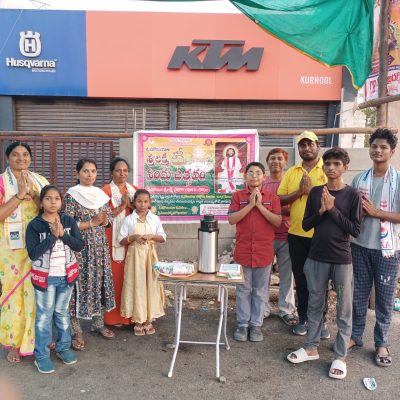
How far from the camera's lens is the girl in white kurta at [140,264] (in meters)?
3.66

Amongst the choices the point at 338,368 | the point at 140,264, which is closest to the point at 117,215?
the point at 140,264

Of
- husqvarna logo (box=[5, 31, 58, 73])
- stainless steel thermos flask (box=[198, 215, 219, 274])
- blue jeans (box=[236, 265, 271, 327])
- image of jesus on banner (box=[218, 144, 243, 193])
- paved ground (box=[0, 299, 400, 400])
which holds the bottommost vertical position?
paved ground (box=[0, 299, 400, 400])

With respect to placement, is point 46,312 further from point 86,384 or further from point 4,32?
point 4,32

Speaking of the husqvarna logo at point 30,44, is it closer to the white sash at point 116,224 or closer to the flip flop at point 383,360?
the white sash at point 116,224

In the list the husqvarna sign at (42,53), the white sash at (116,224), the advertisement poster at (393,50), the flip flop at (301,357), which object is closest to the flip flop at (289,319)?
the flip flop at (301,357)

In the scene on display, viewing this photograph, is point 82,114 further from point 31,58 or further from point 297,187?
point 297,187

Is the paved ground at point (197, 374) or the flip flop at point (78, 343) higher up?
the flip flop at point (78, 343)

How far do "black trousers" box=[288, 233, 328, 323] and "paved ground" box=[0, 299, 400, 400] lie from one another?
1.04 feet

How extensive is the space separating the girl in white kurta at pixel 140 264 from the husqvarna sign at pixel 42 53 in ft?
19.6

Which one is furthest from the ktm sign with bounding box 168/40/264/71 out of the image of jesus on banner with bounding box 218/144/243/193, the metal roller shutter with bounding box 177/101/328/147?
the image of jesus on banner with bounding box 218/144/243/193

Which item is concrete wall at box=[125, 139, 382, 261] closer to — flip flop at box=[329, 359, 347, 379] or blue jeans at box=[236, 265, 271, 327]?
blue jeans at box=[236, 265, 271, 327]

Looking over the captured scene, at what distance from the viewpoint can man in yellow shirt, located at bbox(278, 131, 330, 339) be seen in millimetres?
→ 3591

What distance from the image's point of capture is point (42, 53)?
8.55 metres

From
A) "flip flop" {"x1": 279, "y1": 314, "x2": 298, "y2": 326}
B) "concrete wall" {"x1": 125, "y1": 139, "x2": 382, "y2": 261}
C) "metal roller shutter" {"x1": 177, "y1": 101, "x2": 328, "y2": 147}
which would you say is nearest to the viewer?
"flip flop" {"x1": 279, "y1": 314, "x2": 298, "y2": 326}
